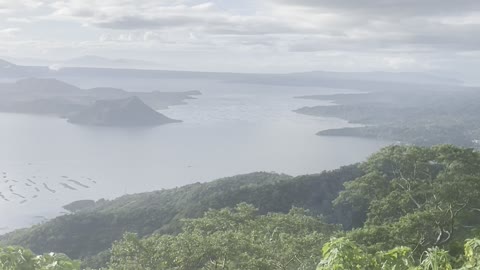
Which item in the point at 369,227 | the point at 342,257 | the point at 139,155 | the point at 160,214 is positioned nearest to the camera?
the point at 342,257

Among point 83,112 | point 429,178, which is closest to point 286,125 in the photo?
point 83,112

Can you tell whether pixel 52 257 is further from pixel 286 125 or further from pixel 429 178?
pixel 286 125

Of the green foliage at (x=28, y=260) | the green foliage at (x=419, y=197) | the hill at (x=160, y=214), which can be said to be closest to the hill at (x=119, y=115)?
the hill at (x=160, y=214)

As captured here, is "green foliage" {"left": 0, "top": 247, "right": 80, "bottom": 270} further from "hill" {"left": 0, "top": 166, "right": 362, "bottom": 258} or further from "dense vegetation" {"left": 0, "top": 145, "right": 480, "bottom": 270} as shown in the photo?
"hill" {"left": 0, "top": 166, "right": 362, "bottom": 258}

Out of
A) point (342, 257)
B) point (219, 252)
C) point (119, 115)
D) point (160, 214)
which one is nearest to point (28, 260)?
point (342, 257)

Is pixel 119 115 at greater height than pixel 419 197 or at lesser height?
lesser

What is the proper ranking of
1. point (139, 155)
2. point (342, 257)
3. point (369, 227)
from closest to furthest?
point (342, 257) < point (369, 227) < point (139, 155)

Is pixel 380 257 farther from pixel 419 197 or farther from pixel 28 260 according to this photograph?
pixel 419 197

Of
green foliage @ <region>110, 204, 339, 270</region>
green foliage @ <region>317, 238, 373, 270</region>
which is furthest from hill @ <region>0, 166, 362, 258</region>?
green foliage @ <region>317, 238, 373, 270</region>

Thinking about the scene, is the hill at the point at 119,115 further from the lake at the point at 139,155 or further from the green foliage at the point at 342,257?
the green foliage at the point at 342,257
